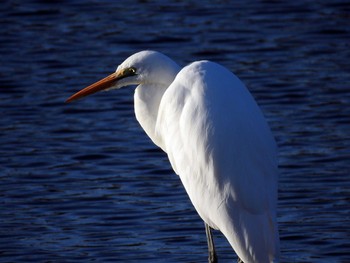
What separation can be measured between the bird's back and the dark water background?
54.5 inches

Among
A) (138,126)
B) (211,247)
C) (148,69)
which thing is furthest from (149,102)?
(138,126)

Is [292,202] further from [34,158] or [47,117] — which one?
[47,117]

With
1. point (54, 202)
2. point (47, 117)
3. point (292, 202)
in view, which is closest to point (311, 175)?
point (292, 202)

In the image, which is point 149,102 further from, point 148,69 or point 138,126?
point 138,126

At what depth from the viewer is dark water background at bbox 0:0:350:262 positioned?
24.9ft

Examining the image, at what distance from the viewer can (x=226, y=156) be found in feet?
19.1

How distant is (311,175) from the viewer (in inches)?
339

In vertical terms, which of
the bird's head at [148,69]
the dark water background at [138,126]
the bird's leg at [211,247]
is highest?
the bird's head at [148,69]

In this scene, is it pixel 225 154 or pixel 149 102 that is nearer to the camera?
pixel 225 154

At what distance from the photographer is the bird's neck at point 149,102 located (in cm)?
658

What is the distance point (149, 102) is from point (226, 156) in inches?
39.1

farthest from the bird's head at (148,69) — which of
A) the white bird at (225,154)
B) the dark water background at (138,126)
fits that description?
the dark water background at (138,126)

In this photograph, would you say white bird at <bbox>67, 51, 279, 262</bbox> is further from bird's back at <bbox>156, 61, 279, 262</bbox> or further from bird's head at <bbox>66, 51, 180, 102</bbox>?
bird's head at <bbox>66, 51, 180, 102</bbox>

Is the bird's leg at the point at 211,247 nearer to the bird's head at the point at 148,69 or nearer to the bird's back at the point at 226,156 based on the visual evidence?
the bird's back at the point at 226,156
